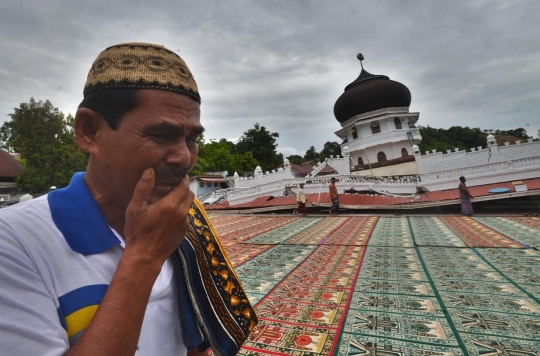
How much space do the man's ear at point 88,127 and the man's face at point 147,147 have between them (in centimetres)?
2

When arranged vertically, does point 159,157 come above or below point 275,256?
above

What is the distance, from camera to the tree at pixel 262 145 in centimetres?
3378

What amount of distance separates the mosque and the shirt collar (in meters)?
9.94

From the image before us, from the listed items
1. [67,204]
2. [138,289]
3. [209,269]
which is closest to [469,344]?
[209,269]

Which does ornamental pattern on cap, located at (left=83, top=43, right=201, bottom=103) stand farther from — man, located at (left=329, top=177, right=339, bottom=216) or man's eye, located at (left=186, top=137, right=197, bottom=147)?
man, located at (left=329, top=177, right=339, bottom=216)

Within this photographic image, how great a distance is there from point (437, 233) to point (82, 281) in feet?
20.5

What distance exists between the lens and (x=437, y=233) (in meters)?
5.39

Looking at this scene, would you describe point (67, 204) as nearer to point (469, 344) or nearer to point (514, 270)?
point (469, 344)

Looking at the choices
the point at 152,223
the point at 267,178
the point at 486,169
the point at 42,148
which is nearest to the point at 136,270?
the point at 152,223

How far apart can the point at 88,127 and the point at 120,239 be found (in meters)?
0.36

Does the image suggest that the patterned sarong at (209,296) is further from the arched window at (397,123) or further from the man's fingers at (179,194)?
the arched window at (397,123)

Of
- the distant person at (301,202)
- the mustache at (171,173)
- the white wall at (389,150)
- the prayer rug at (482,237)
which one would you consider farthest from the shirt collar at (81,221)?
the white wall at (389,150)

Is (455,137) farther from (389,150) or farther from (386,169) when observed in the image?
(386,169)

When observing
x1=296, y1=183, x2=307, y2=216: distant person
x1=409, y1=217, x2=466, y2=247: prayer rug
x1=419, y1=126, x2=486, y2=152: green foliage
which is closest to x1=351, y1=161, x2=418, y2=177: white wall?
x1=296, y1=183, x2=307, y2=216: distant person
